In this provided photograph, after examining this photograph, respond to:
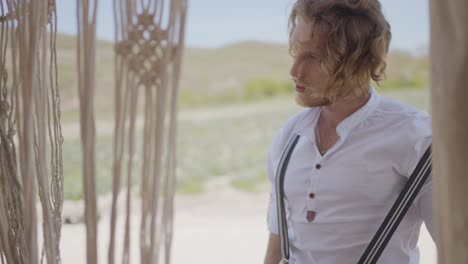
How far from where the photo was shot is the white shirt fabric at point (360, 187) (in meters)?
0.82

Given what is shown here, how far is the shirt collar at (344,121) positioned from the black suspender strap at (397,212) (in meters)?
0.12

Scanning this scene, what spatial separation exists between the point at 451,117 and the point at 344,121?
50cm

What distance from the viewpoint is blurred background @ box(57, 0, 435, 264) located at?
14.1 feet

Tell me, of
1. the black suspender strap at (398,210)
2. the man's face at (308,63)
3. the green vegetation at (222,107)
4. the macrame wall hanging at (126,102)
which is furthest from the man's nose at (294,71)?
the green vegetation at (222,107)

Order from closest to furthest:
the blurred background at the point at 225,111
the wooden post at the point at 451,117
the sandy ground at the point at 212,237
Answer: the wooden post at the point at 451,117 < the sandy ground at the point at 212,237 < the blurred background at the point at 225,111

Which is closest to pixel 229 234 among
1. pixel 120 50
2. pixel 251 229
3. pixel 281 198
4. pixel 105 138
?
pixel 251 229

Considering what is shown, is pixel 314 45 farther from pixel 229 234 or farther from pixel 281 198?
pixel 229 234

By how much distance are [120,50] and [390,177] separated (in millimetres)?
434

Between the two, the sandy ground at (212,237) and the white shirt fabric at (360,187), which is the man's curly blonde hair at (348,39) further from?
the sandy ground at (212,237)

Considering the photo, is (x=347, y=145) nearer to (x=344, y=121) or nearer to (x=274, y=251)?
(x=344, y=121)

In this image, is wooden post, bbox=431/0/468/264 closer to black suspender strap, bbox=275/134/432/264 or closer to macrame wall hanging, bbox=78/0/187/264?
macrame wall hanging, bbox=78/0/187/264

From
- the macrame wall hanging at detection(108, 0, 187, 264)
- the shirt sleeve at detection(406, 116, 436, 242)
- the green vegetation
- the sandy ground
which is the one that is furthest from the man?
the green vegetation

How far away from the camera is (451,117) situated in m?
0.38

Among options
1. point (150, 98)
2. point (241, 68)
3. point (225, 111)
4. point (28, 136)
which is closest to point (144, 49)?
point (150, 98)
